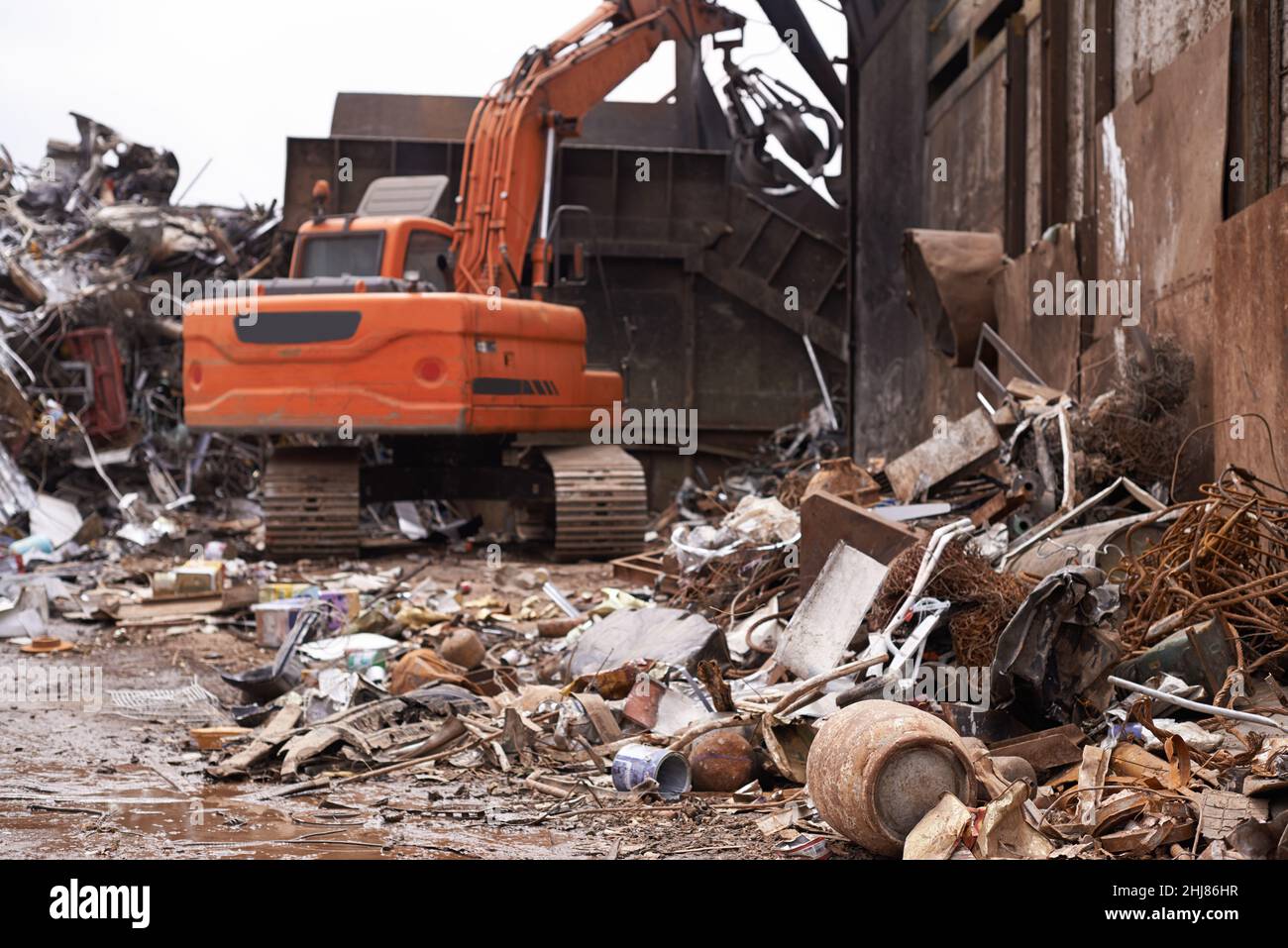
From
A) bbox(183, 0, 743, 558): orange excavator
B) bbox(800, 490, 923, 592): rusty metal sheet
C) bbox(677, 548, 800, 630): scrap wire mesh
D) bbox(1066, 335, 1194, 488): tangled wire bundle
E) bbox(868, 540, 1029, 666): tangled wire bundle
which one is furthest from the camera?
bbox(183, 0, 743, 558): orange excavator

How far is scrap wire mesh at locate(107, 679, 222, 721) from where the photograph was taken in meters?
5.79

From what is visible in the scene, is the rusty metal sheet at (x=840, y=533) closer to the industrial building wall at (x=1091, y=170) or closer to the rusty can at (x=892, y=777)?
the industrial building wall at (x=1091, y=170)

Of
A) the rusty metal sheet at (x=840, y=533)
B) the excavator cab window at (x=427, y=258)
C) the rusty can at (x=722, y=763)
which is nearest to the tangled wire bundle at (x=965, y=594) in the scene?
the rusty metal sheet at (x=840, y=533)

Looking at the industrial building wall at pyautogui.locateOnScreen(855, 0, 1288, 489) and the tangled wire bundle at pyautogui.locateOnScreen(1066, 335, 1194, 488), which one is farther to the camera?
the tangled wire bundle at pyautogui.locateOnScreen(1066, 335, 1194, 488)

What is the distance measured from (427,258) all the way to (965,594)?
22.6 feet

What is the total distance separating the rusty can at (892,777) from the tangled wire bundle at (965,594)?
4.22 ft

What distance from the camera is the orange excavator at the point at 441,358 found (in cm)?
992

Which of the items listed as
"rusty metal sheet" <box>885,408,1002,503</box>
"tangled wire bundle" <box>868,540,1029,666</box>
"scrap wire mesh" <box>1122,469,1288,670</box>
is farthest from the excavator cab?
"scrap wire mesh" <box>1122,469,1288,670</box>

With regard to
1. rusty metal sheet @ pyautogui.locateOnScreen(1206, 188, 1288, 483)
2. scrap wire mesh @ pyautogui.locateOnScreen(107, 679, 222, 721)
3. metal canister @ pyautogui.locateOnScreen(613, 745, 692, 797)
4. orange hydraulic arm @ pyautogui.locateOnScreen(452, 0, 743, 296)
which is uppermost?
orange hydraulic arm @ pyautogui.locateOnScreen(452, 0, 743, 296)

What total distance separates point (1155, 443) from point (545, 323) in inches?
220

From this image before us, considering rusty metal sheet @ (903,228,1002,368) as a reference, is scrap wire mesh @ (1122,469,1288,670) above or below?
below

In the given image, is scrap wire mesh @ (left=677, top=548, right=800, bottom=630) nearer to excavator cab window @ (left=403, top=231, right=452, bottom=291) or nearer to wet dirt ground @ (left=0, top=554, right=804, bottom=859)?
wet dirt ground @ (left=0, top=554, right=804, bottom=859)

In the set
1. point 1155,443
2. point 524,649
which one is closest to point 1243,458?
point 1155,443

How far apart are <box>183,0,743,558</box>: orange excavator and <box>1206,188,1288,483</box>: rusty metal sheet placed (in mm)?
5589
